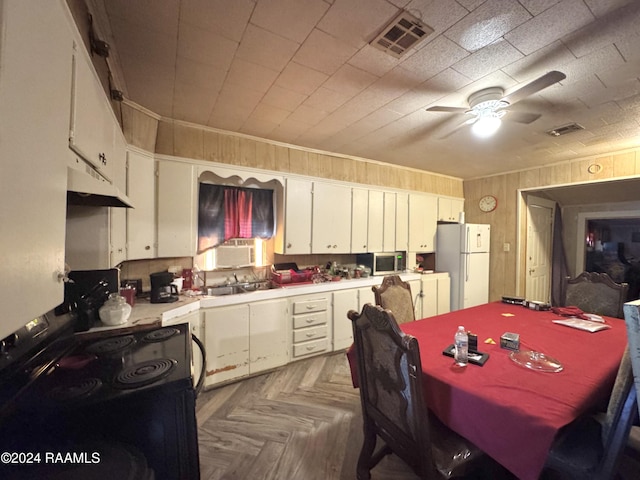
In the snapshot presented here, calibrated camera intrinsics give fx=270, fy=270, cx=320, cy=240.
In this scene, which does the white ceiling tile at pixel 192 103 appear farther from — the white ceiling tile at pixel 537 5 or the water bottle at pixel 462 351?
the water bottle at pixel 462 351

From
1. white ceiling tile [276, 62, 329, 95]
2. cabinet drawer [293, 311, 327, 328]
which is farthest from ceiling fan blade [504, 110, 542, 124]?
cabinet drawer [293, 311, 327, 328]

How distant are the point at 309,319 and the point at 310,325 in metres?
0.08

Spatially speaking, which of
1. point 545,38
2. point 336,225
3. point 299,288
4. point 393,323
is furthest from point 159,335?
point 545,38

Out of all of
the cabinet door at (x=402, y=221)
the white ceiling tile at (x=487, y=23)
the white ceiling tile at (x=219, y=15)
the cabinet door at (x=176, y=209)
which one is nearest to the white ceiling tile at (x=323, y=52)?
the white ceiling tile at (x=219, y=15)

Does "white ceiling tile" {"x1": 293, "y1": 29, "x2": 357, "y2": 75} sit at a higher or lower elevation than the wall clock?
higher

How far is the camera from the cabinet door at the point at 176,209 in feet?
8.44

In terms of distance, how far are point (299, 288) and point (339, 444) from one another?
152cm

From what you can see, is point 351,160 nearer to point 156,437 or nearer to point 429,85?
point 429,85

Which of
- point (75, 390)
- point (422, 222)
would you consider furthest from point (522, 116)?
point (75, 390)

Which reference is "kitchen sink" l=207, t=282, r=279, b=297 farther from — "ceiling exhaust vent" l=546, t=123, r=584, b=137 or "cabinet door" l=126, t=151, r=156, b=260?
"ceiling exhaust vent" l=546, t=123, r=584, b=137

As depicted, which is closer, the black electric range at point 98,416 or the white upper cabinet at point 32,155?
the white upper cabinet at point 32,155

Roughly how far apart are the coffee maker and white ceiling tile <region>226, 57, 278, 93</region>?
5.49 feet

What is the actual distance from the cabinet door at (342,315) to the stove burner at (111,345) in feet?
7.14

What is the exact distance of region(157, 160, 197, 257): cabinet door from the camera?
257cm
